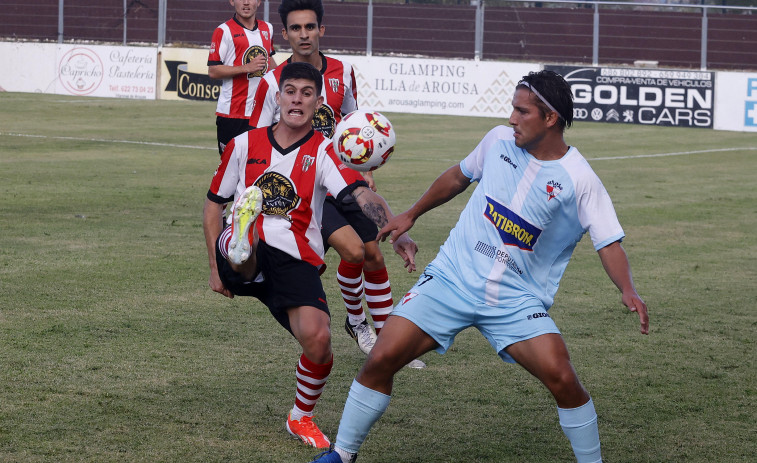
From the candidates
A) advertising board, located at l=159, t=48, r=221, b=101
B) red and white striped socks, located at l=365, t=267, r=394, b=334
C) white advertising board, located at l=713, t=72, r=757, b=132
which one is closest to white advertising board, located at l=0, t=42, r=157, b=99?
advertising board, located at l=159, t=48, r=221, b=101

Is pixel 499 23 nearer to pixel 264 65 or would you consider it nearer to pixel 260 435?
pixel 264 65

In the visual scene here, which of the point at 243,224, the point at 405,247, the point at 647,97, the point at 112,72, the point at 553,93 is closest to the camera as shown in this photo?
the point at 553,93

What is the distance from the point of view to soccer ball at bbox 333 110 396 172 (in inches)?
219

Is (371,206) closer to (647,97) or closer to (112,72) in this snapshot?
(647,97)

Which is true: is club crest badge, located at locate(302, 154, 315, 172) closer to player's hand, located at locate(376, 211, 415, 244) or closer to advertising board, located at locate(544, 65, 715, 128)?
player's hand, located at locate(376, 211, 415, 244)

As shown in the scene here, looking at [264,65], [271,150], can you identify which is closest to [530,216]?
[271,150]

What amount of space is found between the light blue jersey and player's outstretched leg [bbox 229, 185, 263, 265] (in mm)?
844

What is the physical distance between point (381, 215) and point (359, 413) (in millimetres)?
1136

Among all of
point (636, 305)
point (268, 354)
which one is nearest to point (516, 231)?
point (636, 305)

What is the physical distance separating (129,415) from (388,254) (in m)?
5.19

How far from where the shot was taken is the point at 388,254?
33.6 ft

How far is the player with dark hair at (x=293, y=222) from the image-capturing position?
493 cm

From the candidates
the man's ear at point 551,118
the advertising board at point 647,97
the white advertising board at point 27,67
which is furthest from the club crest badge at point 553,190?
the white advertising board at point 27,67

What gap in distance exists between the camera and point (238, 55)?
36.5 feet
